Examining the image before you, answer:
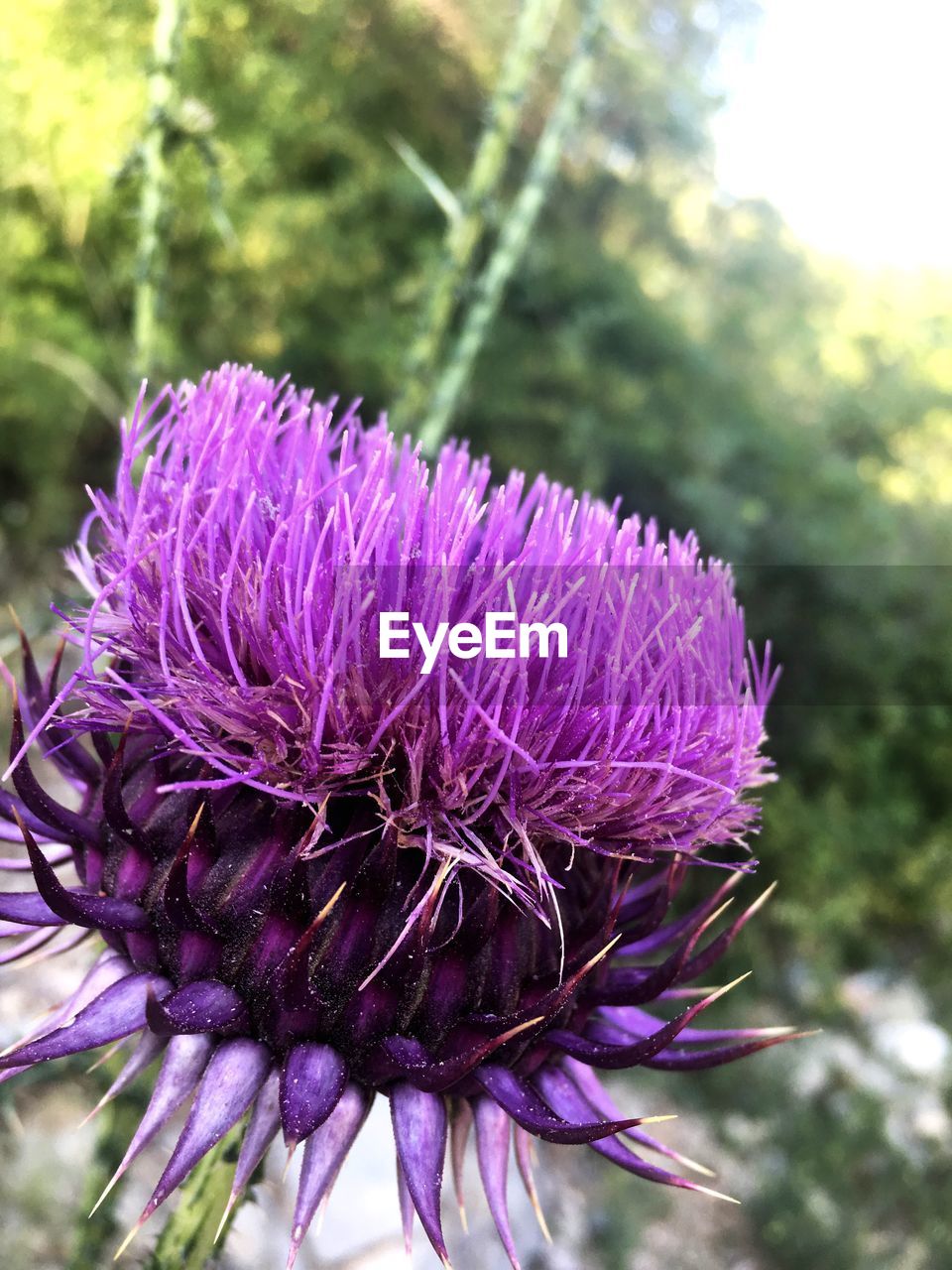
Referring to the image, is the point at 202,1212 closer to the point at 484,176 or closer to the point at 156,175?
the point at 156,175

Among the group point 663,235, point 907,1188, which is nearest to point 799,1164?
point 907,1188

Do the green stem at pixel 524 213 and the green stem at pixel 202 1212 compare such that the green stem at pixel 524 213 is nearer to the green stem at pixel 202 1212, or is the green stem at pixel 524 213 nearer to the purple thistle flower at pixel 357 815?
the purple thistle flower at pixel 357 815

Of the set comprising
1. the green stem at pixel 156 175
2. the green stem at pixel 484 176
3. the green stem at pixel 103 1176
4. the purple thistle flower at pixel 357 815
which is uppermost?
the green stem at pixel 484 176

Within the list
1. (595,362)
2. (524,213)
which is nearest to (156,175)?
(524,213)

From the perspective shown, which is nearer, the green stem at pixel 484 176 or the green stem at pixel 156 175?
the green stem at pixel 156 175

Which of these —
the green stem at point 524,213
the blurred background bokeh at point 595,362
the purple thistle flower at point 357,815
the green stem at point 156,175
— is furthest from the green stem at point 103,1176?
the blurred background bokeh at point 595,362

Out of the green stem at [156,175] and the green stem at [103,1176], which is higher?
the green stem at [156,175]
